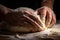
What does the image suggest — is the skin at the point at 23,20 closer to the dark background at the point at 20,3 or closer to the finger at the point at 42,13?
the finger at the point at 42,13

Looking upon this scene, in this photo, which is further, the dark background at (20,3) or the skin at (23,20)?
the dark background at (20,3)

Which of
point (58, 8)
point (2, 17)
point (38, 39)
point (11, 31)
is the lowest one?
point (38, 39)

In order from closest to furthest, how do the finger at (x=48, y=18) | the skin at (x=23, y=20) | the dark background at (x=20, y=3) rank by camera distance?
the skin at (x=23, y=20)
the finger at (x=48, y=18)
the dark background at (x=20, y=3)

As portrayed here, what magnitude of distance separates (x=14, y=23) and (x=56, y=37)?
30 cm

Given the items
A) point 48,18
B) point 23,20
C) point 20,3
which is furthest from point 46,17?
point 20,3

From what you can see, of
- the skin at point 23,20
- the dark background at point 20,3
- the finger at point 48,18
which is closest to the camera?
the skin at point 23,20

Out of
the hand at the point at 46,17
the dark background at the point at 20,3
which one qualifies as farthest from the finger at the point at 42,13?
the dark background at the point at 20,3

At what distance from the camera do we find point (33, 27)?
48.6 inches

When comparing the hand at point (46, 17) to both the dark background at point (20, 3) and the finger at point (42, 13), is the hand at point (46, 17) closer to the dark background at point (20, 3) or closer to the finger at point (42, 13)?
the finger at point (42, 13)

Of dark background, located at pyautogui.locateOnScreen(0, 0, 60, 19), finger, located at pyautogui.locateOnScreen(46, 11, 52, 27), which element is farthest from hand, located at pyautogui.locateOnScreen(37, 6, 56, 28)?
dark background, located at pyautogui.locateOnScreen(0, 0, 60, 19)

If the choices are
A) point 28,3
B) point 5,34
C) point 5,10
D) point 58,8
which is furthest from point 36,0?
point 5,34

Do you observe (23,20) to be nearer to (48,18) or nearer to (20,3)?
(48,18)

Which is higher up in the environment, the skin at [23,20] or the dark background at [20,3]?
the dark background at [20,3]

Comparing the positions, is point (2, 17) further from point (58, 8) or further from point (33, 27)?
point (58, 8)
